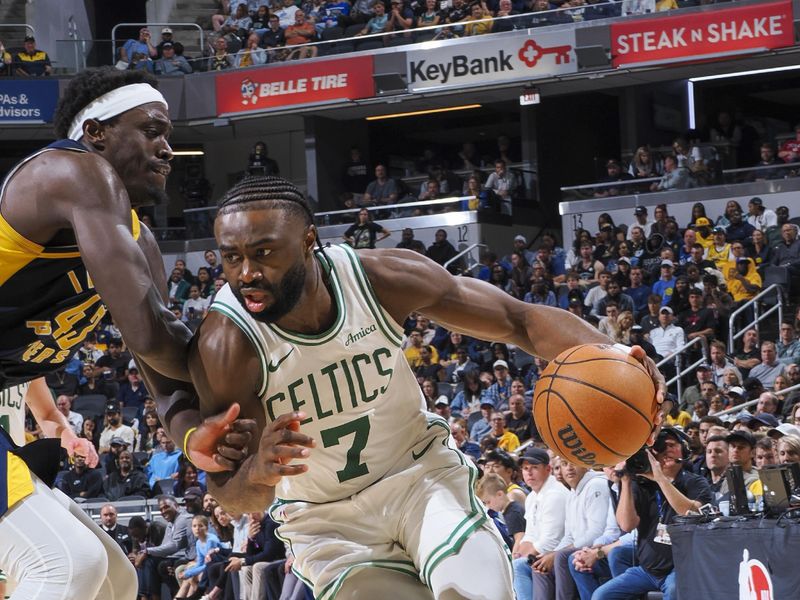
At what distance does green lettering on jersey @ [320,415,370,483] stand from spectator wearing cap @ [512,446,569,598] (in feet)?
16.9

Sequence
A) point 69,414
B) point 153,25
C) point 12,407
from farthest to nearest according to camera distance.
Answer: point 153,25
point 69,414
point 12,407

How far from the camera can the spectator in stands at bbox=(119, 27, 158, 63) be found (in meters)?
21.6

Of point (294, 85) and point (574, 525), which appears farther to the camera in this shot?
point (294, 85)

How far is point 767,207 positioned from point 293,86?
8246mm

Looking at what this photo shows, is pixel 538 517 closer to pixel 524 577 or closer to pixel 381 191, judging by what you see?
pixel 524 577

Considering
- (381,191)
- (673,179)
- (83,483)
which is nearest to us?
(83,483)

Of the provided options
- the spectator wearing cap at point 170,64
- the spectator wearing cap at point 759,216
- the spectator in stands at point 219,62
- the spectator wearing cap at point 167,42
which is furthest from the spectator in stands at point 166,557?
the spectator wearing cap at point 167,42

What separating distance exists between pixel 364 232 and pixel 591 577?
37.2 feet

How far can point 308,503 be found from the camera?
381 centimetres

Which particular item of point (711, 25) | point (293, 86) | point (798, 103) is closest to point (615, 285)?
point (711, 25)

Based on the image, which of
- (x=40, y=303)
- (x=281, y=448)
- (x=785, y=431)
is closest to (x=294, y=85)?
(x=785, y=431)

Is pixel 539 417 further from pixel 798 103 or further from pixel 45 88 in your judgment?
pixel 798 103

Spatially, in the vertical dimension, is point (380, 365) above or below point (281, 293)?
below

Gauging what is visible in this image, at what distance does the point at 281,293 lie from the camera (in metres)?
3.42
